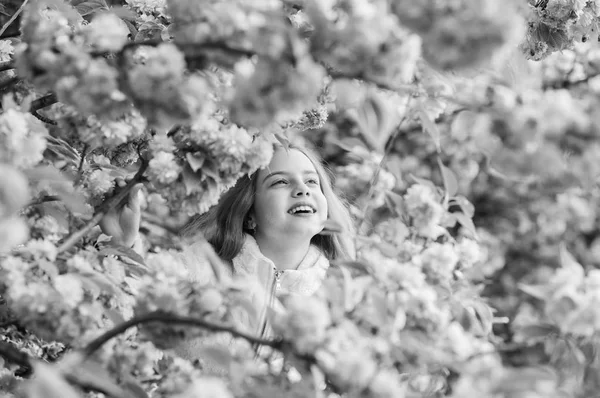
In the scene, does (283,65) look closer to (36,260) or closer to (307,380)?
(307,380)

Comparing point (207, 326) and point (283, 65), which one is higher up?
point (283, 65)

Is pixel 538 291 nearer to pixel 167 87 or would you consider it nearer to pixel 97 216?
pixel 167 87

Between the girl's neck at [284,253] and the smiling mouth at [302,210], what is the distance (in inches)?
7.0

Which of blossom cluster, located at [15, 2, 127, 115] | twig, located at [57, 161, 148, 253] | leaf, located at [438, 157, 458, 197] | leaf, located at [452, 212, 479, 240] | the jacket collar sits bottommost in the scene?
the jacket collar

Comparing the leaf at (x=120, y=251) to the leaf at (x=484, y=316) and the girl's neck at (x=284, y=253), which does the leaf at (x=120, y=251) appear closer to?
the leaf at (x=484, y=316)

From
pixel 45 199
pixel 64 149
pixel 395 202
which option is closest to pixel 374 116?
pixel 395 202

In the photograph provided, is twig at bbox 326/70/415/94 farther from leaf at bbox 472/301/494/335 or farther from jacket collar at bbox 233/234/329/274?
jacket collar at bbox 233/234/329/274

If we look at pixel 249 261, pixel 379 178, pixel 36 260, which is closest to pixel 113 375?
pixel 36 260

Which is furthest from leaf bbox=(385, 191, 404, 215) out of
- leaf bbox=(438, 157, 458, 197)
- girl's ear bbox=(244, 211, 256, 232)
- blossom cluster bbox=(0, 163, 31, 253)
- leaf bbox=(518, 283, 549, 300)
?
blossom cluster bbox=(0, 163, 31, 253)

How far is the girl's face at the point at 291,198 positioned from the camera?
3062mm

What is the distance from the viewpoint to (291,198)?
3105 millimetres

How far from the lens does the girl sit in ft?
10.1

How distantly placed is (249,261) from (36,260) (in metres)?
→ 1.47

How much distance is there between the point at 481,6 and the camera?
3.98ft
